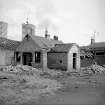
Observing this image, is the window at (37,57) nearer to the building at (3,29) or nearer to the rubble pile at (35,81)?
the rubble pile at (35,81)

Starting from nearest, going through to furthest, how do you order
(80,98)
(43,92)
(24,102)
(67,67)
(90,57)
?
1. (24,102)
2. (80,98)
3. (43,92)
4. (67,67)
5. (90,57)

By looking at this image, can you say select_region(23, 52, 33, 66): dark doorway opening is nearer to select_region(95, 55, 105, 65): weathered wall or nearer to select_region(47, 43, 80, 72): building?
select_region(47, 43, 80, 72): building

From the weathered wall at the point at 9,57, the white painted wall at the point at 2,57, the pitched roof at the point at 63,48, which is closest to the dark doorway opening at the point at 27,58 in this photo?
the weathered wall at the point at 9,57

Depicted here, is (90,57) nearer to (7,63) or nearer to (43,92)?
(7,63)

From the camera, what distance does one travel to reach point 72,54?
2680cm

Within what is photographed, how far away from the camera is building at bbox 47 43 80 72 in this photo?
25.7 meters

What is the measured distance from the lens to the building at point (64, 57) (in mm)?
25703

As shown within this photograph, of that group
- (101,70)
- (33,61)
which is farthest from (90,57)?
(33,61)

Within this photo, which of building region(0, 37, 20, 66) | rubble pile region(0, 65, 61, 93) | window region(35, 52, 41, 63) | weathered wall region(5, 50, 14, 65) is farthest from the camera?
weathered wall region(5, 50, 14, 65)

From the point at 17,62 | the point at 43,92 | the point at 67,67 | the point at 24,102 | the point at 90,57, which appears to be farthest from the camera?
the point at 90,57

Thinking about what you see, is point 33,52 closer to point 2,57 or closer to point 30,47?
point 30,47

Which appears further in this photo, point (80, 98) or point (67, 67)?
point (67, 67)

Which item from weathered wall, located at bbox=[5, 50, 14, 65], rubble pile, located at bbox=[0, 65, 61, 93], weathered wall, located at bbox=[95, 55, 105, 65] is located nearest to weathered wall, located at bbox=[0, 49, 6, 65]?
weathered wall, located at bbox=[5, 50, 14, 65]

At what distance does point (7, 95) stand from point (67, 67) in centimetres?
1649
